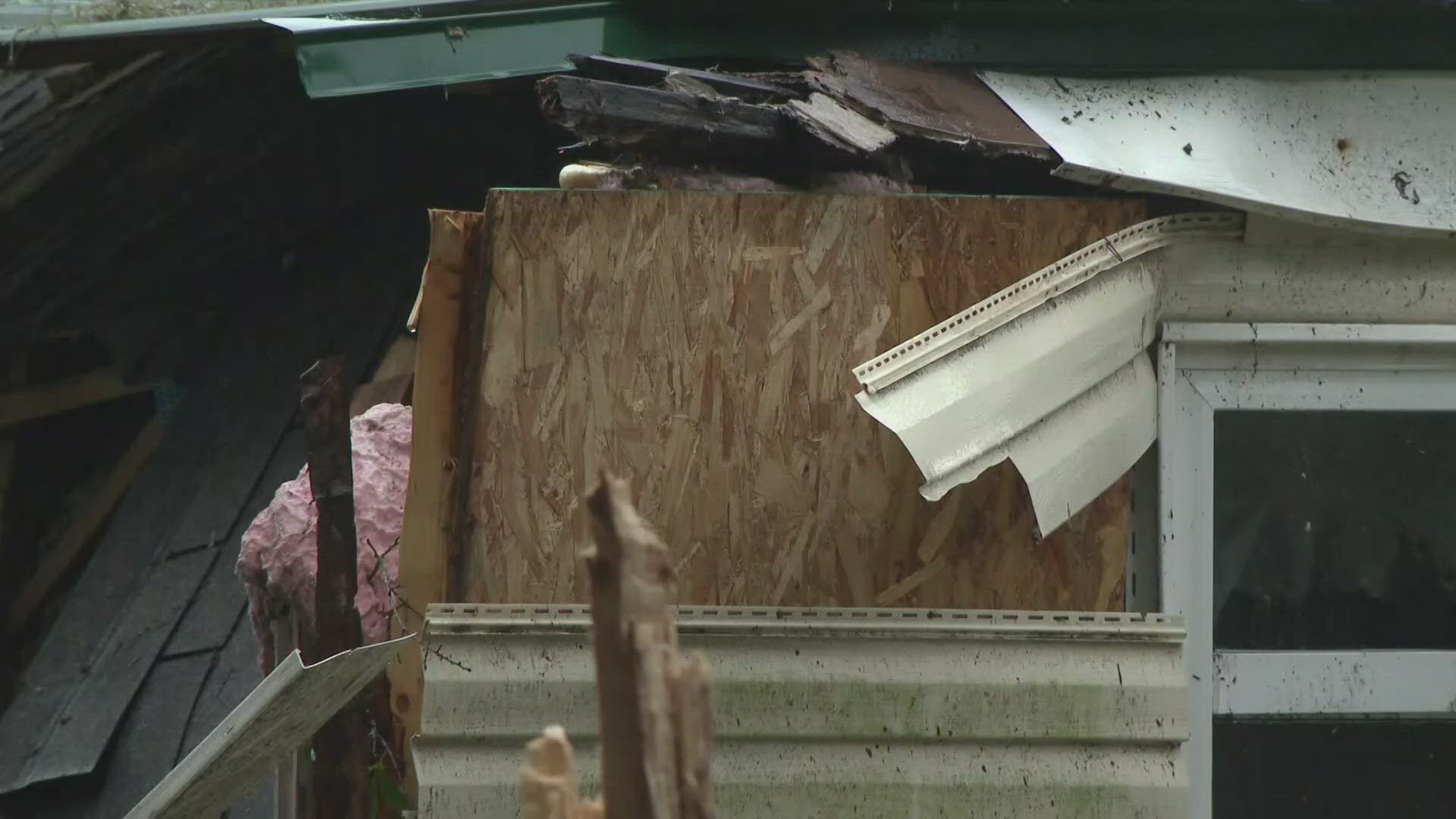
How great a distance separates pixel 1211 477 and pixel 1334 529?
0.44m

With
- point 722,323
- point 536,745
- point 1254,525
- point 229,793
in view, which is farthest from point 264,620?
point 1254,525

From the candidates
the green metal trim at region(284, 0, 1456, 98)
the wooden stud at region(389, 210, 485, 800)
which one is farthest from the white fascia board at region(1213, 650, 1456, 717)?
the wooden stud at region(389, 210, 485, 800)

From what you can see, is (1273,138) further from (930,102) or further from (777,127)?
(777,127)

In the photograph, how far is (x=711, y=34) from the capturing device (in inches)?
144

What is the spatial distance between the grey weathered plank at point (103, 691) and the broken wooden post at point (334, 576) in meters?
2.49

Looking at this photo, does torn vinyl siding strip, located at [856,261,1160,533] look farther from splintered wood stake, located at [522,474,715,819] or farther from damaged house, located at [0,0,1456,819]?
splintered wood stake, located at [522,474,715,819]

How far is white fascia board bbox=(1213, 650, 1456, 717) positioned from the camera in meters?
3.57

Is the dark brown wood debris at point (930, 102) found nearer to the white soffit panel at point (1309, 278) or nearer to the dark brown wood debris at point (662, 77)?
the dark brown wood debris at point (662, 77)

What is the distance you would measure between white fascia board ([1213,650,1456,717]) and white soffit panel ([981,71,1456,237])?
46.5 inches

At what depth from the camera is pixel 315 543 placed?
139 inches

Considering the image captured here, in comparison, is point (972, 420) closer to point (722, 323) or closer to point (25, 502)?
point (722, 323)

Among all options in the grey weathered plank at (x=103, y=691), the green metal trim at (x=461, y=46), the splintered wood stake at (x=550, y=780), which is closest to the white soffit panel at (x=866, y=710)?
the green metal trim at (x=461, y=46)

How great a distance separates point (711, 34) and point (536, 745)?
265cm

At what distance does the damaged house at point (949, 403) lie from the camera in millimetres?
3107
